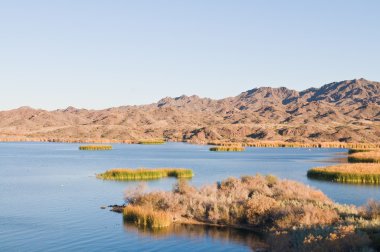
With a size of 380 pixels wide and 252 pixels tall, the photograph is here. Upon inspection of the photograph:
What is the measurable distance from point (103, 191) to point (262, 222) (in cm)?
2078

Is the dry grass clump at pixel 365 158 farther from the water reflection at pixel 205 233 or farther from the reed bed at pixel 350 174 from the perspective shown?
the water reflection at pixel 205 233

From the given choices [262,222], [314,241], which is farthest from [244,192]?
[314,241]

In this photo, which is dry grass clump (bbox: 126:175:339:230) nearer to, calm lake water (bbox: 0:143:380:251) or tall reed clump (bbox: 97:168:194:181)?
calm lake water (bbox: 0:143:380:251)

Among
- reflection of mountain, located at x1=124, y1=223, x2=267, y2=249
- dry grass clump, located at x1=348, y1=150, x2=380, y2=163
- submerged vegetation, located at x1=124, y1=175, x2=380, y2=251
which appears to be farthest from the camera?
dry grass clump, located at x1=348, y1=150, x2=380, y2=163

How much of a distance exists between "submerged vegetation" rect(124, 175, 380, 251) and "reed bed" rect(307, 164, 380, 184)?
59.2ft

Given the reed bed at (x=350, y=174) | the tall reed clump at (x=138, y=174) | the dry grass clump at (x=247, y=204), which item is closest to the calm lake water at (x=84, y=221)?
the dry grass clump at (x=247, y=204)

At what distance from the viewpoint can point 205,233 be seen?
30672 mm

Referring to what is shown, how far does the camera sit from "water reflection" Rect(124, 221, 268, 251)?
2888 centimetres

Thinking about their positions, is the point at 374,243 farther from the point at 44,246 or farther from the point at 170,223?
the point at 44,246

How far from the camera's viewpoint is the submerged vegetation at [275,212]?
866 inches

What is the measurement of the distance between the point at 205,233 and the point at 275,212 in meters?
4.54

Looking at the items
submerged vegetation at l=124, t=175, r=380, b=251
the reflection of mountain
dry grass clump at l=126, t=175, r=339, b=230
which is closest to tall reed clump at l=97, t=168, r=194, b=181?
submerged vegetation at l=124, t=175, r=380, b=251

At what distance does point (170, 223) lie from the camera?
108 ft

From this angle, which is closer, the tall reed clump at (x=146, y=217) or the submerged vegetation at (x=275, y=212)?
the submerged vegetation at (x=275, y=212)
